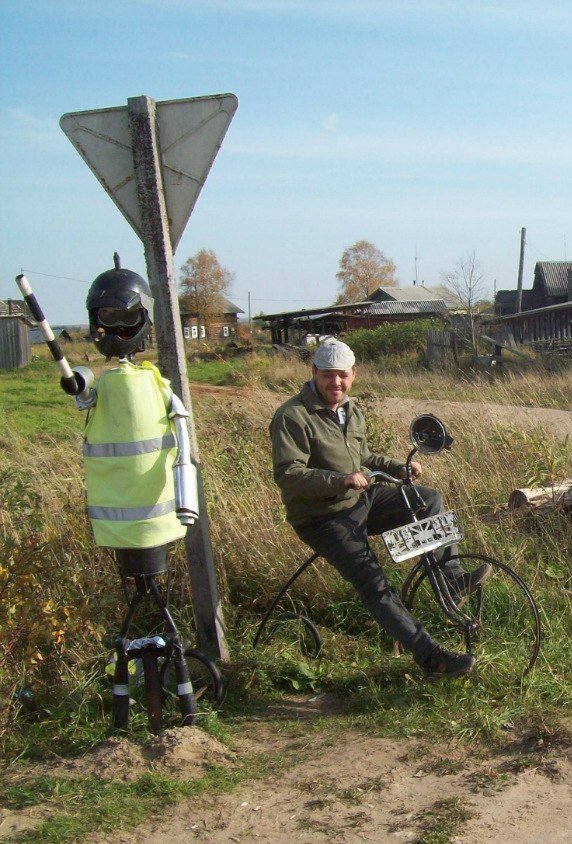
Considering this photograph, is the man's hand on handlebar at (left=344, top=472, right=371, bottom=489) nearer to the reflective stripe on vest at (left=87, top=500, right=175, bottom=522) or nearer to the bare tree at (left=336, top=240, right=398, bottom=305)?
the reflective stripe on vest at (left=87, top=500, right=175, bottom=522)

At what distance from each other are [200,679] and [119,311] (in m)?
1.99

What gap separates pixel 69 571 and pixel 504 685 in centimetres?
234

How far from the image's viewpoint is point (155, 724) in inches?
171

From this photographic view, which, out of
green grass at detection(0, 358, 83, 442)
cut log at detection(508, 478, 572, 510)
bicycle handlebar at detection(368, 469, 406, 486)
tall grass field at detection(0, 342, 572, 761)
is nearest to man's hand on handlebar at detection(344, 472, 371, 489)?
bicycle handlebar at detection(368, 469, 406, 486)

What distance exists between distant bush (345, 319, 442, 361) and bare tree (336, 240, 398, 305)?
197 ft

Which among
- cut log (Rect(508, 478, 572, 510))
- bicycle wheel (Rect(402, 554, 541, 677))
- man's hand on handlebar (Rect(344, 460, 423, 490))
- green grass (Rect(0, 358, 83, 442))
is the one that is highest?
man's hand on handlebar (Rect(344, 460, 423, 490))

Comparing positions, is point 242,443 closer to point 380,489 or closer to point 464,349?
point 380,489

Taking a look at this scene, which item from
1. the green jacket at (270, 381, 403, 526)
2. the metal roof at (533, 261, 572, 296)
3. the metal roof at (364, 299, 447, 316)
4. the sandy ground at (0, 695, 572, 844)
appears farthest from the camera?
the metal roof at (364, 299, 447, 316)

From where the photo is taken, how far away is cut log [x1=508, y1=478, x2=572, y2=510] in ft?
20.9

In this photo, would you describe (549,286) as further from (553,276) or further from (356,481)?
(356,481)

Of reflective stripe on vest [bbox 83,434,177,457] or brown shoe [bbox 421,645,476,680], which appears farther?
brown shoe [bbox 421,645,476,680]

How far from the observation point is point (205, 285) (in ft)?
275

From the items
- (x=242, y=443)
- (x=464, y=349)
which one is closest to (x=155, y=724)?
(x=242, y=443)

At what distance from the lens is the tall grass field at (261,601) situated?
448 centimetres
